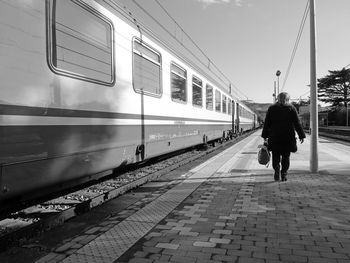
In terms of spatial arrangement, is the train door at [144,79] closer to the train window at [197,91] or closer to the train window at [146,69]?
the train window at [146,69]

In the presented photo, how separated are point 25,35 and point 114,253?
7.76ft

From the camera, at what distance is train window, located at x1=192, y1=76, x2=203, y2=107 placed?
39.5ft

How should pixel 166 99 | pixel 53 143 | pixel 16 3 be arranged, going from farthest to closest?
pixel 166 99 < pixel 53 143 < pixel 16 3

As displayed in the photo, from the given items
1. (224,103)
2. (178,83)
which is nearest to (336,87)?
(224,103)

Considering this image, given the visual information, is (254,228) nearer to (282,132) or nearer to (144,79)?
(282,132)

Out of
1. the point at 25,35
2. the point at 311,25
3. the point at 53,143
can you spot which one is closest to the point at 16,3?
the point at 25,35

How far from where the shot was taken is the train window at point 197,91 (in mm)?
12029

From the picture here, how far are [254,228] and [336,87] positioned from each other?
8984cm

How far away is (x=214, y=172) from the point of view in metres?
8.48

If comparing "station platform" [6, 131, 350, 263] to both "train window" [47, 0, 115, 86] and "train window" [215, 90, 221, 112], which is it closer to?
"train window" [47, 0, 115, 86]

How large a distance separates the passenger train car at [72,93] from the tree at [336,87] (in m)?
85.2

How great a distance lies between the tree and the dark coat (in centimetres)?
8507

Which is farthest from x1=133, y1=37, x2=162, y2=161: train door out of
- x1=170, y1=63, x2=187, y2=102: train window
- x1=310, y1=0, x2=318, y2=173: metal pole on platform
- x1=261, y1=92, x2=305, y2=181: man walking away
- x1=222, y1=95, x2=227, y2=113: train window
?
x1=222, y1=95, x2=227, y2=113: train window

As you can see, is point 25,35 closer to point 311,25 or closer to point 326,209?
point 326,209
